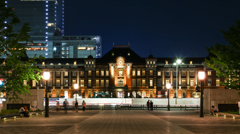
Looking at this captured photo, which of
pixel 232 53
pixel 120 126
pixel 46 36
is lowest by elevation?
pixel 120 126

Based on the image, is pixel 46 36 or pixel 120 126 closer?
pixel 120 126

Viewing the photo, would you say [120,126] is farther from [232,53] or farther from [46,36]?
[46,36]

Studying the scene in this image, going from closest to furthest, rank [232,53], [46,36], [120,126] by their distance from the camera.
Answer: [120,126]
[232,53]
[46,36]

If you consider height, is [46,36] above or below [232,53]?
above

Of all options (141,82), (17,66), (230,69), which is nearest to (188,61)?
(141,82)

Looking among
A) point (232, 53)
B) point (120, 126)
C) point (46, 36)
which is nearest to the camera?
point (120, 126)

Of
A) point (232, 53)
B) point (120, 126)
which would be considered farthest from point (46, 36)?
point (120, 126)

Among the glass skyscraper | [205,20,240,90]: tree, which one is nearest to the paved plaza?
[205,20,240,90]: tree

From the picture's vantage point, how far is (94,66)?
11425 cm

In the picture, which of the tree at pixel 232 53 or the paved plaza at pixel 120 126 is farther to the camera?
the tree at pixel 232 53

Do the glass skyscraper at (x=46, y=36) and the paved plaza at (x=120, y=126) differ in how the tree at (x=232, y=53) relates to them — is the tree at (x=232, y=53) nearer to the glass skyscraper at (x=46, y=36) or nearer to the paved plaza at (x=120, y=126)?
the paved plaza at (x=120, y=126)

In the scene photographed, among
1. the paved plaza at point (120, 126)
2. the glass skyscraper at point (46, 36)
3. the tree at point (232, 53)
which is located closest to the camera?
the paved plaza at point (120, 126)

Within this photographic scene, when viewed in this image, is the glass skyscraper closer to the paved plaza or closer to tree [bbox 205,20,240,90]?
tree [bbox 205,20,240,90]

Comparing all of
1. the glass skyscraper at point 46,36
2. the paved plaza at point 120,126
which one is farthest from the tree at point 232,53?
the glass skyscraper at point 46,36
